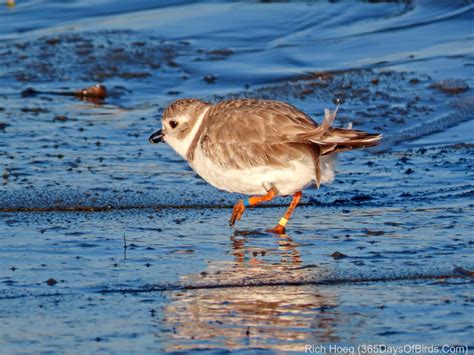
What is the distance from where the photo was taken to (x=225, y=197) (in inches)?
297

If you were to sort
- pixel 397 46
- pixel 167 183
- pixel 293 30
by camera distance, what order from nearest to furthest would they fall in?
pixel 167 183 → pixel 397 46 → pixel 293 30

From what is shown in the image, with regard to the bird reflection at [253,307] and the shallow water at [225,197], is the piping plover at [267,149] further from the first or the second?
the bird reflection at [253,307]

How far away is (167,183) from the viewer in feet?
25.6

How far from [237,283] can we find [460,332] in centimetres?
126

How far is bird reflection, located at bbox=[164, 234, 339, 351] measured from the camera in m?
4.75

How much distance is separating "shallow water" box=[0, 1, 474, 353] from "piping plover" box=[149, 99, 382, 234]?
0.30m

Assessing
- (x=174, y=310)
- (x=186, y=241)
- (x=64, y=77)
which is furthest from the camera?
(x=64, y=77)

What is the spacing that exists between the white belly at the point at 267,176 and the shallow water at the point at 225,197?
0.87 feet

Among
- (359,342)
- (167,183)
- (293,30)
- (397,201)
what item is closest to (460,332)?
(359,342)

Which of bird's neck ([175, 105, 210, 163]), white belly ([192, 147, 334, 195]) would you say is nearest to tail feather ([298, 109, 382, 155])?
white belly ([192, 147, 334, 195])

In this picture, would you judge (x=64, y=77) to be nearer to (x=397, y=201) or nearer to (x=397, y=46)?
(x=397, y=46)

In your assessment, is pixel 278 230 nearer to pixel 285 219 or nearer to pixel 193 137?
pixel 285 219

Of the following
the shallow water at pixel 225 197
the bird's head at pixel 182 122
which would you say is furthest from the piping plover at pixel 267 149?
the shallow water at pixel 225 197

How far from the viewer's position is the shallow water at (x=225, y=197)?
502cm
